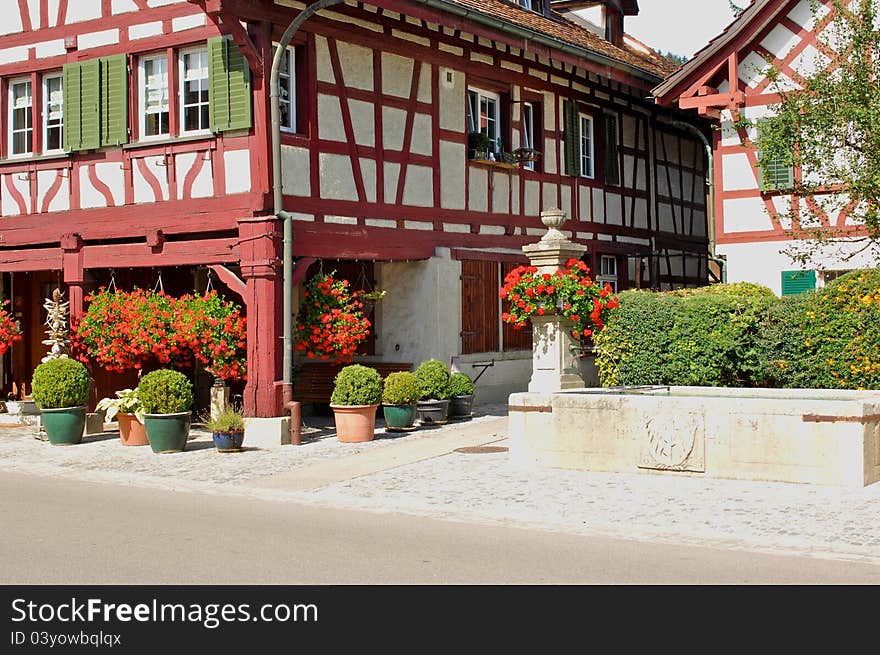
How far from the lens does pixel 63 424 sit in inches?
631

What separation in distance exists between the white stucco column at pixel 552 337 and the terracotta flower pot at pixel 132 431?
17.3 feet

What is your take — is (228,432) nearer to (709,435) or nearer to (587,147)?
(709,435)

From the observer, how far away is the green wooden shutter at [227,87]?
1579 cm

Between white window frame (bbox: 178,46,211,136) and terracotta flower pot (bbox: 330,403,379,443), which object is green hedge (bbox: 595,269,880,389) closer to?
terracotta flower pot (bbox: 330,403,379,443)

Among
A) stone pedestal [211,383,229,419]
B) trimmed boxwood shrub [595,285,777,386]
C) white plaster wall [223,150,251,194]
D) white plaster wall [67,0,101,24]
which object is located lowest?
stone pedestal [211,383,229,419]

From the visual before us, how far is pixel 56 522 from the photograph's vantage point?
32.5 feet

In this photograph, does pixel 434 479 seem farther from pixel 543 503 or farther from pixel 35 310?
pixel 35 310

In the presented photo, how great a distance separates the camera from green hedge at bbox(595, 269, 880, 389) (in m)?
13.0

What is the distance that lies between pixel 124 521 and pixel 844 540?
5719 millimetres

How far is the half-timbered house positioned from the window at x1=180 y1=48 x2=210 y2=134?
8155 millimetres

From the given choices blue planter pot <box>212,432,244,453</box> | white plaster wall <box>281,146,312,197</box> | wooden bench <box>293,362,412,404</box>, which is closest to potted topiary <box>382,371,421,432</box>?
wooden bench <box>293,362,412,404</box>

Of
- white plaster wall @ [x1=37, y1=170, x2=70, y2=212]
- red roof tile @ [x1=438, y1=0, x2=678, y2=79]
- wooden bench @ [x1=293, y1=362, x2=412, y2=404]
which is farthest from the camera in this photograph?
red roof tile @ [x1=438, y1=0, x2=678, y2=79]
